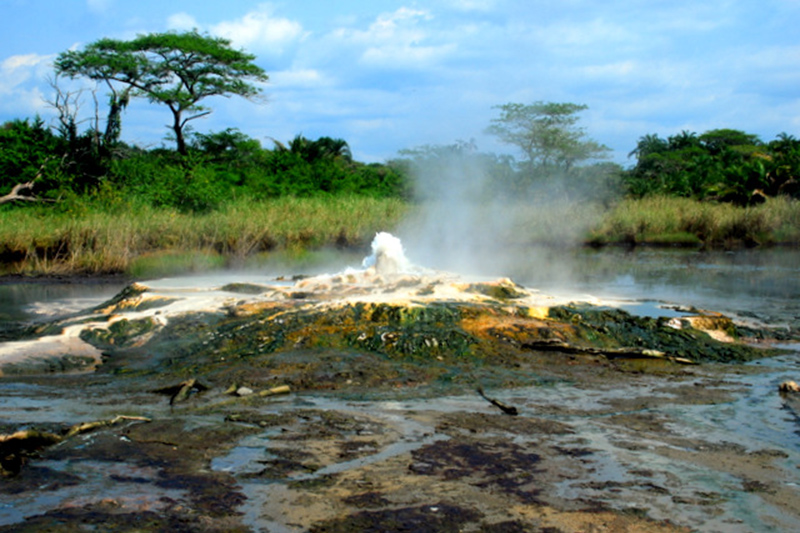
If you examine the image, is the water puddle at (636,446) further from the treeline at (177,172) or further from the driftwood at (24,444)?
the treeline at (177,172)

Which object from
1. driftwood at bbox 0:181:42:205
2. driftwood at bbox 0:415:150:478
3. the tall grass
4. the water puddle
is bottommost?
the water puddle

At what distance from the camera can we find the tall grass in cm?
1655

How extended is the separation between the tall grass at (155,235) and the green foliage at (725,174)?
17.3 meters

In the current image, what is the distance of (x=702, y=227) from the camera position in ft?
90.8

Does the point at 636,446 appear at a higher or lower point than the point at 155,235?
lower

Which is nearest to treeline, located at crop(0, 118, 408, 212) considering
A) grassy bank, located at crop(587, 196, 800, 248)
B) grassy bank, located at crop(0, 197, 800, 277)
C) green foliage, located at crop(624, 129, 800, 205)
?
grassy bank, located at crop(0, 197, 800, 277)

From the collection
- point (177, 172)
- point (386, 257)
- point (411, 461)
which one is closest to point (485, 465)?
point (411, 461)

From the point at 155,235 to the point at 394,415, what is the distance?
1400cm

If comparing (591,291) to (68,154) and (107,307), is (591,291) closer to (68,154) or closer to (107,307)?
(107,307)

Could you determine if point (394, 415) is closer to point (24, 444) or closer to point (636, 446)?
point (636, 446)

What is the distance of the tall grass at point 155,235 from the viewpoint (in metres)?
16.5

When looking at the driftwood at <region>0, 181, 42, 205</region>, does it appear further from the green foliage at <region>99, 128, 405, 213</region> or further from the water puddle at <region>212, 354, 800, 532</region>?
the water puddle at <region>212, 354, 800, 532</region>

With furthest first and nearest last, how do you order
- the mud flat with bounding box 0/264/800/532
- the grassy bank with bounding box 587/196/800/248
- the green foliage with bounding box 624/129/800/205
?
the green foliage with bounding box 624/129/800/205 → the grassy bank with bounding box 587/196/800/248 → the mud flat with bounding box 0/264/800/532

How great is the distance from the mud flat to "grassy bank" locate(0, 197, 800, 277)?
26.7ft
